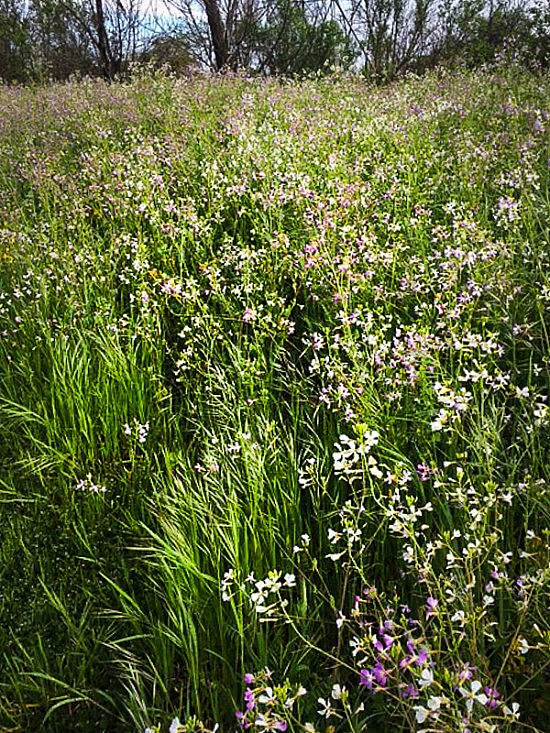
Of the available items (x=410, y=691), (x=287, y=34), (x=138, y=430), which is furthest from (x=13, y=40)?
(x=410, y=691)

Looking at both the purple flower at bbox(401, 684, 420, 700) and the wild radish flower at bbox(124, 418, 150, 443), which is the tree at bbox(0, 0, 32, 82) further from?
the purple flower at bbox(401, 684, 420, 700)

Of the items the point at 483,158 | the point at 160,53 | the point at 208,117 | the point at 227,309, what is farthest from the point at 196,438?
the point at 160,53

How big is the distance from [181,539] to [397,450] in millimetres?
820

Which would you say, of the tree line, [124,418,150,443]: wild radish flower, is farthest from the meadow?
the tree line

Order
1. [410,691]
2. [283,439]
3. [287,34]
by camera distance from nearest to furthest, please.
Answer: [410,691]
[283,439]
[287,34]

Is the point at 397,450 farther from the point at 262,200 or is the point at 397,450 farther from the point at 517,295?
the point at 262,200

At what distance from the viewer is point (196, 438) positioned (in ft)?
9.42

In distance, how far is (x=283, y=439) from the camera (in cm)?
264

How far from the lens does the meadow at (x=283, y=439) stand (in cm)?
172

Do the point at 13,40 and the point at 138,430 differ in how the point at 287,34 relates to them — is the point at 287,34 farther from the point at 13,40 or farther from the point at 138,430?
the point at 138,430

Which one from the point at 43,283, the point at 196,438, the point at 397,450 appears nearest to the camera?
the point at 397,450

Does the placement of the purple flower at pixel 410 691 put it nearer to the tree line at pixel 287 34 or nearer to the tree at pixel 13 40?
the tree line at pixel 287 34

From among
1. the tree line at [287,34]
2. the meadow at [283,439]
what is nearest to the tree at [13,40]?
the tree line at [287,34]

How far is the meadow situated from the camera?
1721mm
